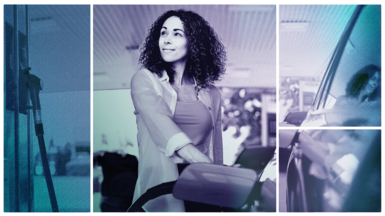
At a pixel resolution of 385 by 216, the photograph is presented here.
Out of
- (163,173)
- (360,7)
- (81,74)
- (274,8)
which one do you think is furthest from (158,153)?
(360,7)

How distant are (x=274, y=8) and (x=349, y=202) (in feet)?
6.29

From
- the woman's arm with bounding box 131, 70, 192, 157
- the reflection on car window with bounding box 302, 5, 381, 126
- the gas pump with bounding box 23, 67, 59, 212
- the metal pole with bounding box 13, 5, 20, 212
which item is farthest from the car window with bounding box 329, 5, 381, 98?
the metal pole with bounding box 13, 5, 20, 212

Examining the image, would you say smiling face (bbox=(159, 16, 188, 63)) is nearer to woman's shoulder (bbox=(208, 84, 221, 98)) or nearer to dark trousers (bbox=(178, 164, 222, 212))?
woman's shoulder (bbox=(208, 84, 221, 98))

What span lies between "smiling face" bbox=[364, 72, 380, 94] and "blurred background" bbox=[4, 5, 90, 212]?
2570 millimetres

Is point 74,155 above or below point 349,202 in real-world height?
above

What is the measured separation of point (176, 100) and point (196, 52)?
0.48 metres

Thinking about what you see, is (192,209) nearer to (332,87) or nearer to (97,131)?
(97,131)

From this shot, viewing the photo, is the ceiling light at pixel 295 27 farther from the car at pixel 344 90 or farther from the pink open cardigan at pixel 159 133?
the pink open cardigan at pixel 159 133

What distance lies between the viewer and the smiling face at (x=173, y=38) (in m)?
2.73

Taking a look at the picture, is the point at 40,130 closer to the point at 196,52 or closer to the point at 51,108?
the point at 51,108

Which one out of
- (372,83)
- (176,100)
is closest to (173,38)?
(176,100)

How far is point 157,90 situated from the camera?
271cm

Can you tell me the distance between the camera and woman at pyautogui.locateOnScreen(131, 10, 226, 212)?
8.73ft

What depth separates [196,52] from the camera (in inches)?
108
